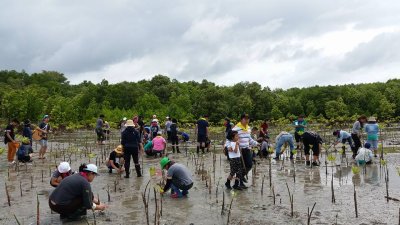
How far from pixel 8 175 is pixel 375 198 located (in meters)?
10.7

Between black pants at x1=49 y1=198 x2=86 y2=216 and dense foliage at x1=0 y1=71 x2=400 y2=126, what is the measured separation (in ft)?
139

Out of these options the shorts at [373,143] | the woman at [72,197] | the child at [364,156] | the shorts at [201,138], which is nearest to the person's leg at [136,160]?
the woman at [72,197]

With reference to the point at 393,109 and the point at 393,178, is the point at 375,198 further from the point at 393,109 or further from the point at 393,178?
the point at 393,109

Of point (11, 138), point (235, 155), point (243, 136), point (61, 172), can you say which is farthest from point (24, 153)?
point (235, 155)

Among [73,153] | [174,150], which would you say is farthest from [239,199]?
[73,153]

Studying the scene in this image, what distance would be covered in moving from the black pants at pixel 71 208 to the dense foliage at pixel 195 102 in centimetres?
4233

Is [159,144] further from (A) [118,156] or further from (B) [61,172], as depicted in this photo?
(B) [61,172]

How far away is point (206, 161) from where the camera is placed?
15516mm

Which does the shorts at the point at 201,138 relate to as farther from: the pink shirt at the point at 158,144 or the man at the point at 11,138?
the man at the point at 11,138

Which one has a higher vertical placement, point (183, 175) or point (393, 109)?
point (393, 109)

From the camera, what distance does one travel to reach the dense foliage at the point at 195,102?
168 ft

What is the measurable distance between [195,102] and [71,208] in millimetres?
53999

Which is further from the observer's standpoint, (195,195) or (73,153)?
(73,153)

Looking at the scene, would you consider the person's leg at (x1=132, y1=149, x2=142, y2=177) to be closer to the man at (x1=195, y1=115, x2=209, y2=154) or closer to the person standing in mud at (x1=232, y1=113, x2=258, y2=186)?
the person standing in mud at (x1=232, y1=113, x2=258, y2=186)
